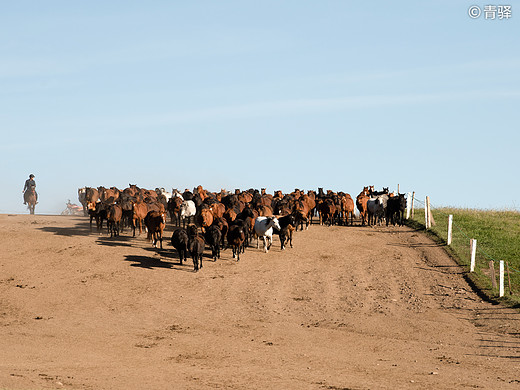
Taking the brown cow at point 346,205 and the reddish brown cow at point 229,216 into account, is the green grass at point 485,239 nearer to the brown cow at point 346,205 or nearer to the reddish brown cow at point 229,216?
the brown cow at point 346,205

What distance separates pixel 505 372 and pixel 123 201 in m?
23.0

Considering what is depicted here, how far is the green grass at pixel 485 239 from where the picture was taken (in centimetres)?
2860

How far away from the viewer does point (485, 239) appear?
36.9 m

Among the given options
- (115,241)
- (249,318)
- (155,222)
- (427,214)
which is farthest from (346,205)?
(249,318)

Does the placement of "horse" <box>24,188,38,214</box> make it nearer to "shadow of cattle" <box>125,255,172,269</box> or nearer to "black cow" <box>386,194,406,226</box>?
"shadow of cattle" <box>125,255,172,269</box>

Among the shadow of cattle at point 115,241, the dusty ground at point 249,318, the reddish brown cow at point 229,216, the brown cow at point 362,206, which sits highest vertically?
the brown cow at point 362,206

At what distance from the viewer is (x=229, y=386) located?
15094mm

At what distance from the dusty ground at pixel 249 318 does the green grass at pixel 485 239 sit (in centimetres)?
93

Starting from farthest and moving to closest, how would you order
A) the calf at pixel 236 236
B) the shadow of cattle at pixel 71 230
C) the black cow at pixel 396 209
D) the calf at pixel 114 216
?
1. the black cow at pixel 396 209
2. the shadow of cattle at pixel 71 230
3. the calf at pixel 114 216
4. the calf at pixel 236 236

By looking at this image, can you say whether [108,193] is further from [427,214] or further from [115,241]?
[427,214]

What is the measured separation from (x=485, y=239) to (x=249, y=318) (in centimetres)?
1812

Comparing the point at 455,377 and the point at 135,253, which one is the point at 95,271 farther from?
the point at 455,377

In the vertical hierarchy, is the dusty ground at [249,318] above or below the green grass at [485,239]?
below

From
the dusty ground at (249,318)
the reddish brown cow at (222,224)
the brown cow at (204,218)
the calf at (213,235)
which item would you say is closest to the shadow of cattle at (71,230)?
the dusty ground at (249,318)
